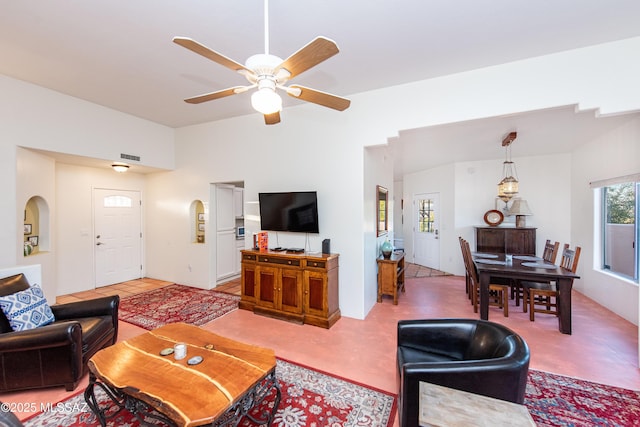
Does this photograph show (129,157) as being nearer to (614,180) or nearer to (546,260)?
(546,260)

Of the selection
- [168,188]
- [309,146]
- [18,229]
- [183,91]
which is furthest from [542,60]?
[18,229]

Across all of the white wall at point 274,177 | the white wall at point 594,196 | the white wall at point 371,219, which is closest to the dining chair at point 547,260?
the white wall at point 594,196

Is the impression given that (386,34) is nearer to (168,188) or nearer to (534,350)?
(534,350)

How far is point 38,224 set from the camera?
4352 millimetres

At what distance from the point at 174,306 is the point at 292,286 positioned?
2.04 metres

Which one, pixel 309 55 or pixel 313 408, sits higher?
pixel 309 55

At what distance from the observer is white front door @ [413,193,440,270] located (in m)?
7.03

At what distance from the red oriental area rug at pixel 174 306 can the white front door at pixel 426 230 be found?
16.8 ft

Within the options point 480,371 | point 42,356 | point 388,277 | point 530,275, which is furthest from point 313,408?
point 530,275

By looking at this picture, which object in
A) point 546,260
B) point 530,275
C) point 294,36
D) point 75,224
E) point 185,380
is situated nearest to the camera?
point 185,380

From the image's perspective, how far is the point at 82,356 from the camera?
2.33 meters

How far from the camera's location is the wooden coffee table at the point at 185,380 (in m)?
1.46

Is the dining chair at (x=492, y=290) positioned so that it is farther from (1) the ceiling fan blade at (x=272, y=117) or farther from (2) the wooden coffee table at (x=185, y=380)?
(1) the ceiling fan blade at (x=272, y=117)

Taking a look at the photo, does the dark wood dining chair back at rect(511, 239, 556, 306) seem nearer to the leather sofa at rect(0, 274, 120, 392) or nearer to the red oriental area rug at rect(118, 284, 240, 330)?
the red oriental area rug at rect(118, 284, 240, 330)
